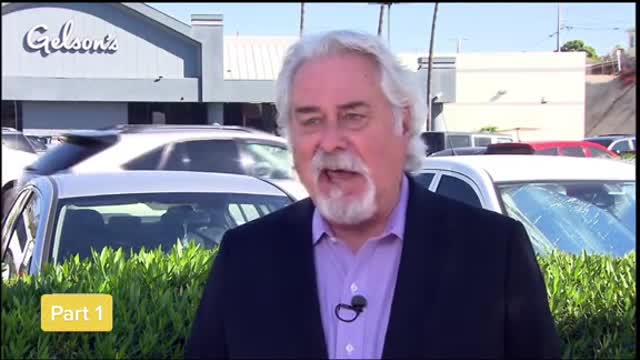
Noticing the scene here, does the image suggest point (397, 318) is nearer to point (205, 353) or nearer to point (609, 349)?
point (205, 353)

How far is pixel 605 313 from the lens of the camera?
9.15 ft

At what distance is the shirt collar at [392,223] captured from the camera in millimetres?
2213

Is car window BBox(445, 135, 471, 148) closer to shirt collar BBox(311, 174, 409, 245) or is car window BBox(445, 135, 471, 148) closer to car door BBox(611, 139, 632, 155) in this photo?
car door BBox(611, 139, 632, 155)

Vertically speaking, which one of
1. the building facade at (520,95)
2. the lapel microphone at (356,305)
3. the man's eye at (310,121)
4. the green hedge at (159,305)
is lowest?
the green hedge at (159,305)

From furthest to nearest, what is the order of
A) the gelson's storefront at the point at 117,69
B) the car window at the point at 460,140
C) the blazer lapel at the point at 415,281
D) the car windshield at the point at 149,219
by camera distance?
the gelson's storefront at the point at 117,69
the car window at the point at 460,140
the car windshield at the point at 149,219
the blazer lapel at the point at 415,281

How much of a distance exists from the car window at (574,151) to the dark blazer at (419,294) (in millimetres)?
14636

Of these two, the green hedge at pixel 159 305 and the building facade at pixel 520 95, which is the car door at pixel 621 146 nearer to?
the building facade at pixel 520 95

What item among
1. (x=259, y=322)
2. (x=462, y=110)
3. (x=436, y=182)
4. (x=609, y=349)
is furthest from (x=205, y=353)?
(x=462, y=110)

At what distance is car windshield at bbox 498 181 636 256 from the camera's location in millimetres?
4832

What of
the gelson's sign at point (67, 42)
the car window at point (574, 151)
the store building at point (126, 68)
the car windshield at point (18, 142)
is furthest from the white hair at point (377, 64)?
the gelson's sign at point (67, 42)

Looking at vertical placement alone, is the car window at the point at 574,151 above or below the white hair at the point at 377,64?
above

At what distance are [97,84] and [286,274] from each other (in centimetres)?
2896

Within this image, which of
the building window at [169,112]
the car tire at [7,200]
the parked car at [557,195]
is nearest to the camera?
the parked car at [557,195]

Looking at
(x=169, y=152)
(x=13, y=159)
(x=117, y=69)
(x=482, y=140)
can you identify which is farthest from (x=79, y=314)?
(x=117, y=69)
